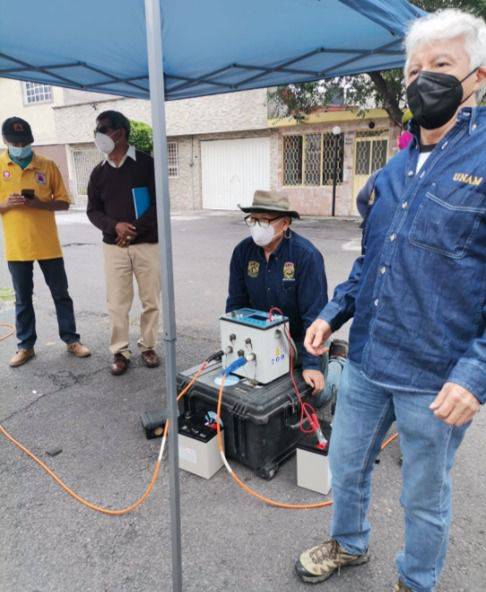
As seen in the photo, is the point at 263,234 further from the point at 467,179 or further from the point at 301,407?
the point at 467,179

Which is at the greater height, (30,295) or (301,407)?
(30,295)

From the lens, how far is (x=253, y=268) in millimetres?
2969

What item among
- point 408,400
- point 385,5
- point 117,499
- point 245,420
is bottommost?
point 117,499

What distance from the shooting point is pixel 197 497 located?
2.50 m

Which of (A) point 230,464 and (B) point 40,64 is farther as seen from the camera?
(B) point 40,64

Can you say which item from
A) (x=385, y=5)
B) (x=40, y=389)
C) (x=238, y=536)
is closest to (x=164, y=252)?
(x=238, y=536)

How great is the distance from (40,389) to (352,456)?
2880 millimetres

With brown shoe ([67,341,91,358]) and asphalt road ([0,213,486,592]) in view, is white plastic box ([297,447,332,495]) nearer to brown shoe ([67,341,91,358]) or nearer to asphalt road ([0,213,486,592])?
asphalt road ([0,213,486,592])

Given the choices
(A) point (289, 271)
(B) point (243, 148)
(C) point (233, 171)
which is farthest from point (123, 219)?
(C) point (233, 171)

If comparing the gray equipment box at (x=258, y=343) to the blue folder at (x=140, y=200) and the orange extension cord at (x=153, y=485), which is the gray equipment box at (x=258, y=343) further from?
the blue folder at (x=140, y=200)


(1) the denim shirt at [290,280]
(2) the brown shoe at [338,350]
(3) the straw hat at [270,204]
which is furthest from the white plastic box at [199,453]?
(3) the straw hat at [270,204]

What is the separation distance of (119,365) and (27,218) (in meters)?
1.48

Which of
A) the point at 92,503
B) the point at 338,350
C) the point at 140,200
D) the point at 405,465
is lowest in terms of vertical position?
the point at 92,503

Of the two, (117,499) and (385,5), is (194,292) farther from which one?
(385,5)
